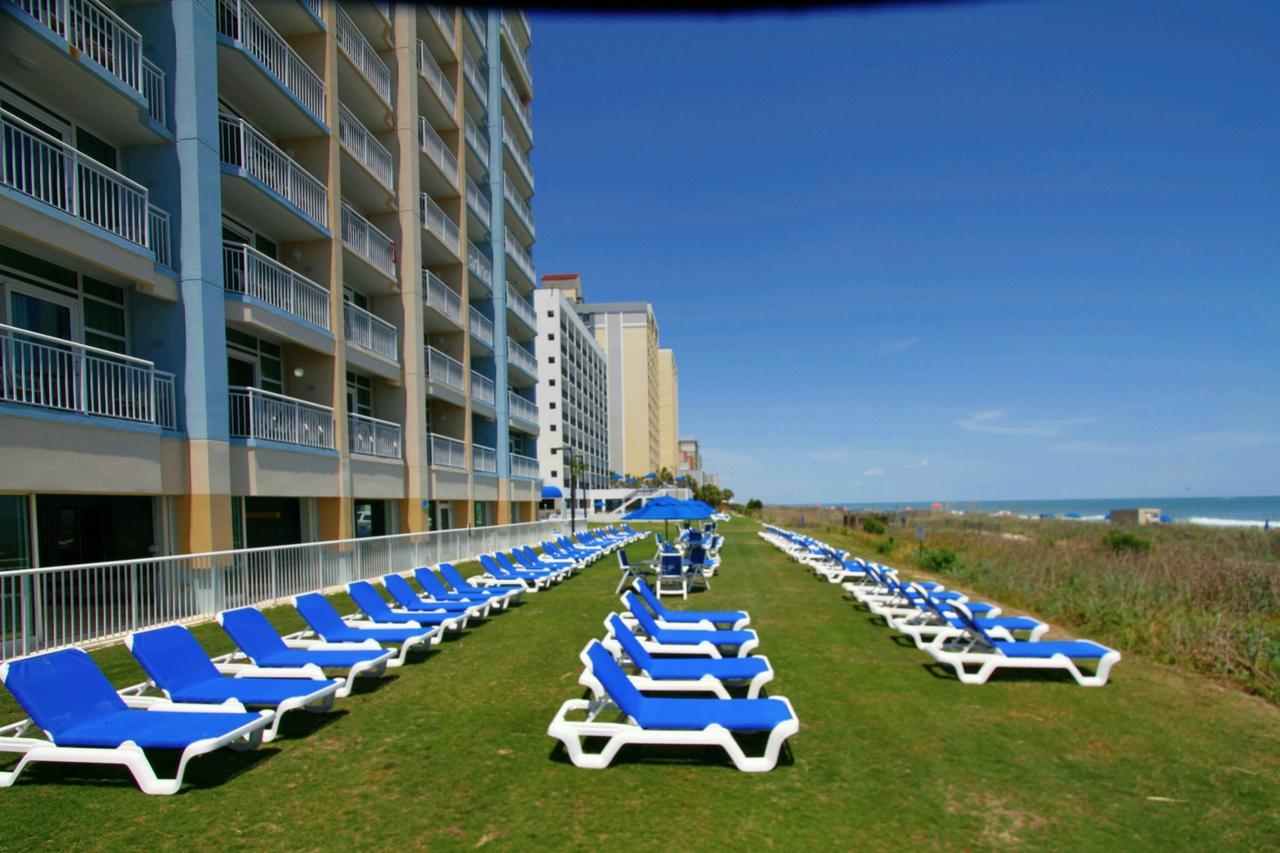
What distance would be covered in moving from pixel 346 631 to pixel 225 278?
30.0 feet

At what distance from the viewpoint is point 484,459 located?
1121 inches

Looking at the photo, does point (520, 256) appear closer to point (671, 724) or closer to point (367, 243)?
point (367, 243)

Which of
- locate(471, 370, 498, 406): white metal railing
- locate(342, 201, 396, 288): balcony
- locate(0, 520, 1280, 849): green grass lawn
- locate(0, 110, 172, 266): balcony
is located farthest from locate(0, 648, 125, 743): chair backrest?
locate(471, 370, 498, 406): white metal railing

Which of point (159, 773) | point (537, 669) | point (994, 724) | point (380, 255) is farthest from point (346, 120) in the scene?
point (994, 724)

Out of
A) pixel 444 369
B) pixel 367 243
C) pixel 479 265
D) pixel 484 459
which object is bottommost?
pixel 484 459

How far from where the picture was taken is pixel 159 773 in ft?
17.1

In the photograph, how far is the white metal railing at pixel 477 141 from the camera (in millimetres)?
28328

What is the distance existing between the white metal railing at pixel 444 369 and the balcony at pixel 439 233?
10.3 feet

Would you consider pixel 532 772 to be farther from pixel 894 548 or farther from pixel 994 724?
pixel 894 548

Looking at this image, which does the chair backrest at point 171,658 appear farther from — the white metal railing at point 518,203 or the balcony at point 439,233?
the white metal railing at point 518,203

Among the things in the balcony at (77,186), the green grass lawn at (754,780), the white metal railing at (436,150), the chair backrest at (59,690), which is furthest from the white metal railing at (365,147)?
the chair backrest at (59,690)

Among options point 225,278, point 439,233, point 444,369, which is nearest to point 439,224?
point 439,233

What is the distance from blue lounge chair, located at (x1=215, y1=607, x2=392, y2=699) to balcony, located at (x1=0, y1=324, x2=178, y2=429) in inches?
181

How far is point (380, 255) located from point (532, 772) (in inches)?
719
